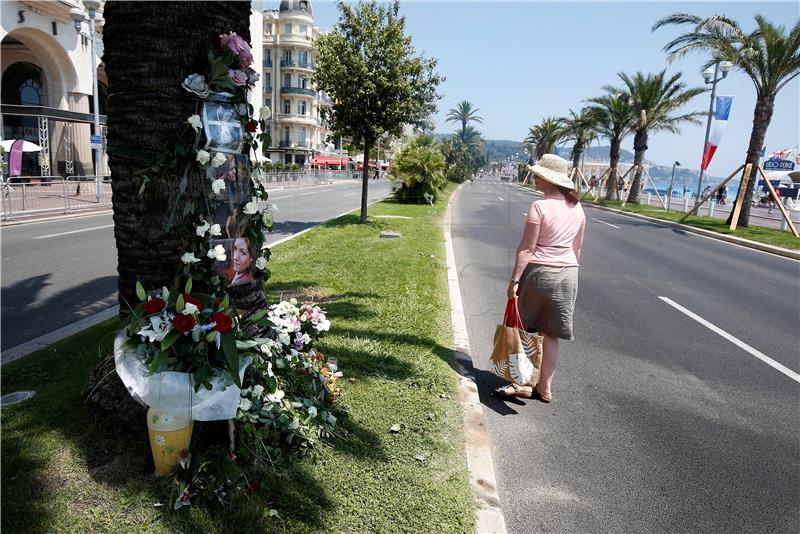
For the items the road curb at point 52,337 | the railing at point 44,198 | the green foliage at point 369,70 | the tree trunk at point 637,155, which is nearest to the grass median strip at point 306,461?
the road curb at point 52,337

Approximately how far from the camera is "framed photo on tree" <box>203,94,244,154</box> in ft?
9.46

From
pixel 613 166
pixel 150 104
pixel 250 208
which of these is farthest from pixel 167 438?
pixel 613 166

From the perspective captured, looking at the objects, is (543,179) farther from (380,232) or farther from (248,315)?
(380,232)

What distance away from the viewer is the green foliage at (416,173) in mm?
23359

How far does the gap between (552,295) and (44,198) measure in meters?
19.4

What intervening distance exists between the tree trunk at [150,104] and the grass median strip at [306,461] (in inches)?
15.8

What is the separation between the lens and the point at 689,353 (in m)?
5.82

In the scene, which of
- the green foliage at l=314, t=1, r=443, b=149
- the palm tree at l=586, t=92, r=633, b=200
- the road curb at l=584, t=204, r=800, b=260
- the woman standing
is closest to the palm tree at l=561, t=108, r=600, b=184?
the palm tree at l=586, t=92, r=633, b=200

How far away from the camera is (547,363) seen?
438 cm

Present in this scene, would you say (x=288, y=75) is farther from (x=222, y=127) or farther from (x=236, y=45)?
(x=222, y=127)

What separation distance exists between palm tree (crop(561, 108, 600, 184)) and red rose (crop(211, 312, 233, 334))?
37561 mm

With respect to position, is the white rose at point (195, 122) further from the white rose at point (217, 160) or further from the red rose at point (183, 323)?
the red rose at point (183, 323)

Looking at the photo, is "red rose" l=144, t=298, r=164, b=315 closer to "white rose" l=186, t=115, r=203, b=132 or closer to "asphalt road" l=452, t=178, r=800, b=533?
"white rose" l=186, t=115, r=203, b=132

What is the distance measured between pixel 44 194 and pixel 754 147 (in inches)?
980
